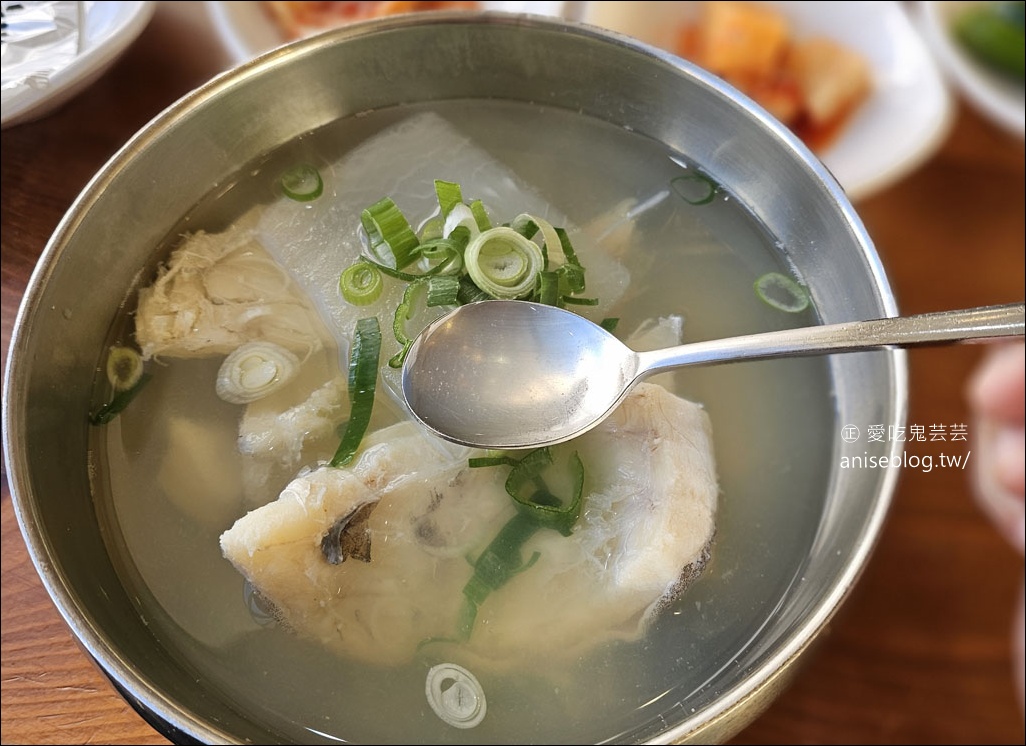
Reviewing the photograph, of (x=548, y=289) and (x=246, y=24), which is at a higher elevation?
(x=246, y=24)

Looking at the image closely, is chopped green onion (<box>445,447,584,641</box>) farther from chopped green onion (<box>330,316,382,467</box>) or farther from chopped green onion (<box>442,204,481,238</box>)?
chopped green onion (<box>442,204,481,238</box>)

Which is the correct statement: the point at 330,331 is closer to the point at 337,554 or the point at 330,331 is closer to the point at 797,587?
the point at 337,554

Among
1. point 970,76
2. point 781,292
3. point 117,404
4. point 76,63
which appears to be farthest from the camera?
point 970,76

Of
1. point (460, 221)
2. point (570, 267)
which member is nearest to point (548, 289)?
point (570, 267)

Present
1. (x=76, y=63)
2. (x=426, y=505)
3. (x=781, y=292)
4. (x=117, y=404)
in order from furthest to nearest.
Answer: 1. (x=76, y=63)
2. (x=781, y=292)
3. (x=117, y=404)
4. (x=426, y=505)

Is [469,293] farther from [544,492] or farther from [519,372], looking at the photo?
[544,492]

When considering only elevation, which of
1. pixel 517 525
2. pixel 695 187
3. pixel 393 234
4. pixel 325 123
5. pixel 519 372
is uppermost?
pixel 695 187
